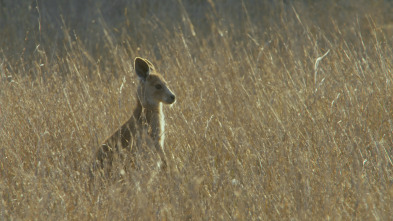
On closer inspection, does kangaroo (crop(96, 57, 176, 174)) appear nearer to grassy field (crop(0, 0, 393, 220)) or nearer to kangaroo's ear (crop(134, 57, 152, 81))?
kangaroo's ear (crop(134, 57, 152, 81))

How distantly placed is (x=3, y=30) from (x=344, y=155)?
7.47 m

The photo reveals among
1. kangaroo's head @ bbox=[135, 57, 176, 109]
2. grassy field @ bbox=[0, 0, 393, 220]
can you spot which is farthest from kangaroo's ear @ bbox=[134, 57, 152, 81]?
grassy field @ bbox=[0, 0, 393, 220]

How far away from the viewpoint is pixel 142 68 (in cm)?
607

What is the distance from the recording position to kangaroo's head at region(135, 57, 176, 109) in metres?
5.91

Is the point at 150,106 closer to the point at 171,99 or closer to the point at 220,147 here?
the point at 171,99

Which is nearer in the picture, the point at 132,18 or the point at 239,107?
the point at 239,107

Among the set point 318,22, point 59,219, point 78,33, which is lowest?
point 318,22

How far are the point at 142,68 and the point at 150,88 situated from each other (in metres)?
0.24

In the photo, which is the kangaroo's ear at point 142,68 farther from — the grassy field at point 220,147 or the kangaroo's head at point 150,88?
the grassy field at point 220,147

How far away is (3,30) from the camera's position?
1052 centimetres

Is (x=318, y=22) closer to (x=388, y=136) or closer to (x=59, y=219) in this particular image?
(x=388, y=136)

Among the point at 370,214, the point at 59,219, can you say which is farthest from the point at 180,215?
the point at 370,214

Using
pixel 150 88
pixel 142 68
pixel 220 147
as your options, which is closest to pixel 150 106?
pixel 150 88

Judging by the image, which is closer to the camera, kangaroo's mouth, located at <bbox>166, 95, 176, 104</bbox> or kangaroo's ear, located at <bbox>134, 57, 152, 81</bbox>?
kangaroo's mouth, located at <bbox>166, 95, 176, 104</bbox>
